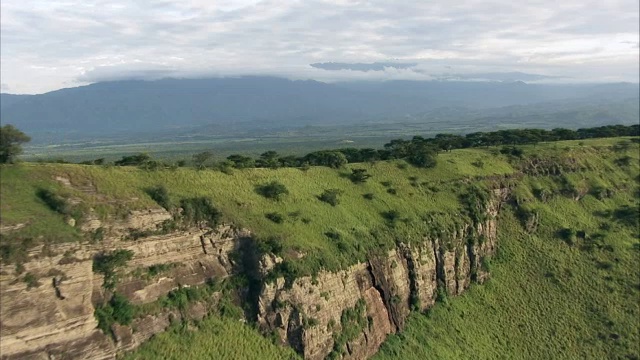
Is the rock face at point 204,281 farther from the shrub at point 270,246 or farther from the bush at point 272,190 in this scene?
the bush at point 272,190

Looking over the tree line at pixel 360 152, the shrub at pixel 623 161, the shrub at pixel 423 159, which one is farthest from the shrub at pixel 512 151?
the shrub at pixel 623 161

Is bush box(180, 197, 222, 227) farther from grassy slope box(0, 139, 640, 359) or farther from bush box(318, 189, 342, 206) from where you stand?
bush box(318, 189, 342, 206)

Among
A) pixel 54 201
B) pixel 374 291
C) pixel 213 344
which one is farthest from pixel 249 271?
pixel 54 201

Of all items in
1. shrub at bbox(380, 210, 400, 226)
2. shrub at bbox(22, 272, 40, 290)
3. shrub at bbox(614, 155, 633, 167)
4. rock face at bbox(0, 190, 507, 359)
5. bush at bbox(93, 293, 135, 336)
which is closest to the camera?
shrub at bbox(22, 272, 40, 290)

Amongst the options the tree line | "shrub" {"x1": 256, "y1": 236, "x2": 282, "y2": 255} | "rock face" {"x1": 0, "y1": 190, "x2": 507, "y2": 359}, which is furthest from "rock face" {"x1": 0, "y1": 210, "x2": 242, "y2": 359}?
the tree line

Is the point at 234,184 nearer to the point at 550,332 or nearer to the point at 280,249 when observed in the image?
the point at 280,249

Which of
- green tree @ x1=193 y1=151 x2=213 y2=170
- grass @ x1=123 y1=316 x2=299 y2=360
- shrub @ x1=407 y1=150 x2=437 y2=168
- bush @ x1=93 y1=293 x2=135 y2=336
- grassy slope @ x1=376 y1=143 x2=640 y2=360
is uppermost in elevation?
green tree @ x1=193 y1=151 x2=213 y2=170

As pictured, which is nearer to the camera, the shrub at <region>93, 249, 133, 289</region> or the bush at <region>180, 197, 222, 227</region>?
Result: the shrub at <region>93, 249, 133, 289</region>

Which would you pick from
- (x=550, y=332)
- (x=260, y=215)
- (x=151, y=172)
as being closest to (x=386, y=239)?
(x=260, y=215)
